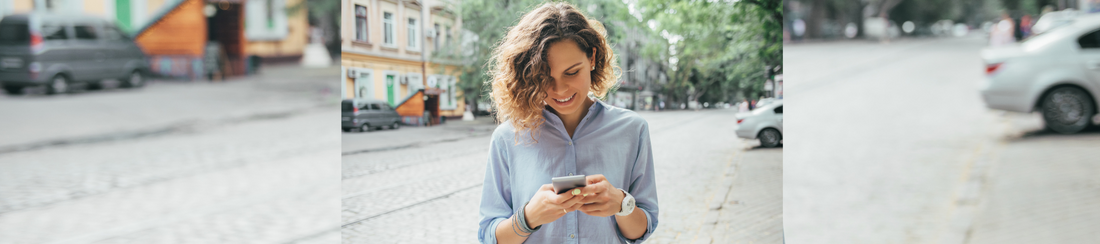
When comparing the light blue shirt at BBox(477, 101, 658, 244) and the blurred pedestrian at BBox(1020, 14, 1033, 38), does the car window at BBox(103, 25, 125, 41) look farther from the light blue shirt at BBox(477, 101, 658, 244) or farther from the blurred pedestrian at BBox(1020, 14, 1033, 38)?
the blurred pedestrian at BBox(1020, 14, 1033, 38)

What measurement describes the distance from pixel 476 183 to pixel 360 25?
58 cm

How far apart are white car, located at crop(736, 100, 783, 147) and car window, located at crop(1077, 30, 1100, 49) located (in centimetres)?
661

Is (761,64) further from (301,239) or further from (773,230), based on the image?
(301,239)

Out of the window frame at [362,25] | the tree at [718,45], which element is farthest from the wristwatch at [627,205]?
the window frame at [362,25]

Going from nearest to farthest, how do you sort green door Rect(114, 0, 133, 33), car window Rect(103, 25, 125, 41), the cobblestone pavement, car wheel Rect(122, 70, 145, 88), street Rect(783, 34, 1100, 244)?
the cobblestone pavement < street Rect(783, 34, 1100, 244) < car window Rect(103, 25, 125, 41) < car wheel Rect(122, 70, 145, 88) < green door Rect(114, 0, 133, 33)

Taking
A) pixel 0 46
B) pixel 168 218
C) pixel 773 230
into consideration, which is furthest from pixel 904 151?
pixel 0 46

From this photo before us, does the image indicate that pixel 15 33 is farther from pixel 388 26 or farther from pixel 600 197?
pixel 600 197

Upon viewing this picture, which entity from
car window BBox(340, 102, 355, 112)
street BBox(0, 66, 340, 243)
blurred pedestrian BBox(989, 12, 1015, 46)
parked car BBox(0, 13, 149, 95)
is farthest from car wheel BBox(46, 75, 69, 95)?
blurred pedestrian BBox(989, 12, 1015, 46)

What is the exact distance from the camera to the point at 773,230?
1983mm

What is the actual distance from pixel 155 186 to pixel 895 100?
9703 millimetres

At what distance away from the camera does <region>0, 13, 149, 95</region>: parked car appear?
41.1ft

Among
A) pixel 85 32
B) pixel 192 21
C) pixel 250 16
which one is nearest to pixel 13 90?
pixel 85 32

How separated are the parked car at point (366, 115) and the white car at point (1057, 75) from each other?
7078 millimetres

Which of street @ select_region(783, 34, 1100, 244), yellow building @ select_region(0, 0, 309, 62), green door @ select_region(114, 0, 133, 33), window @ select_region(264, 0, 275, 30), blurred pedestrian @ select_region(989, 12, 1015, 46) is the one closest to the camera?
street @ select_region(783, 34, 1100, 244)
